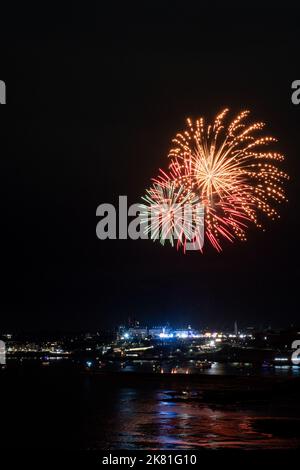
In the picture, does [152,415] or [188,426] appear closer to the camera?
[188,426]

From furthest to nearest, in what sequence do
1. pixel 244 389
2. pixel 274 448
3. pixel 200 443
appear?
pixel 244 389
pixel 200 443
pixel 274 448

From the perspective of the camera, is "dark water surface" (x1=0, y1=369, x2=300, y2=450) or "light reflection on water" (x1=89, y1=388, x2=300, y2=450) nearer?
"light reflection on water" (x1=89, y1=388, x2=300, y2=450)

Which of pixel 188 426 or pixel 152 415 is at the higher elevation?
pixel 188 426

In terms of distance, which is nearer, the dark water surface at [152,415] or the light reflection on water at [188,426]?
the light reflection on water at [188,426]

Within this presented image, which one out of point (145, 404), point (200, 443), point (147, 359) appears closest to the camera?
point (200, 443)
